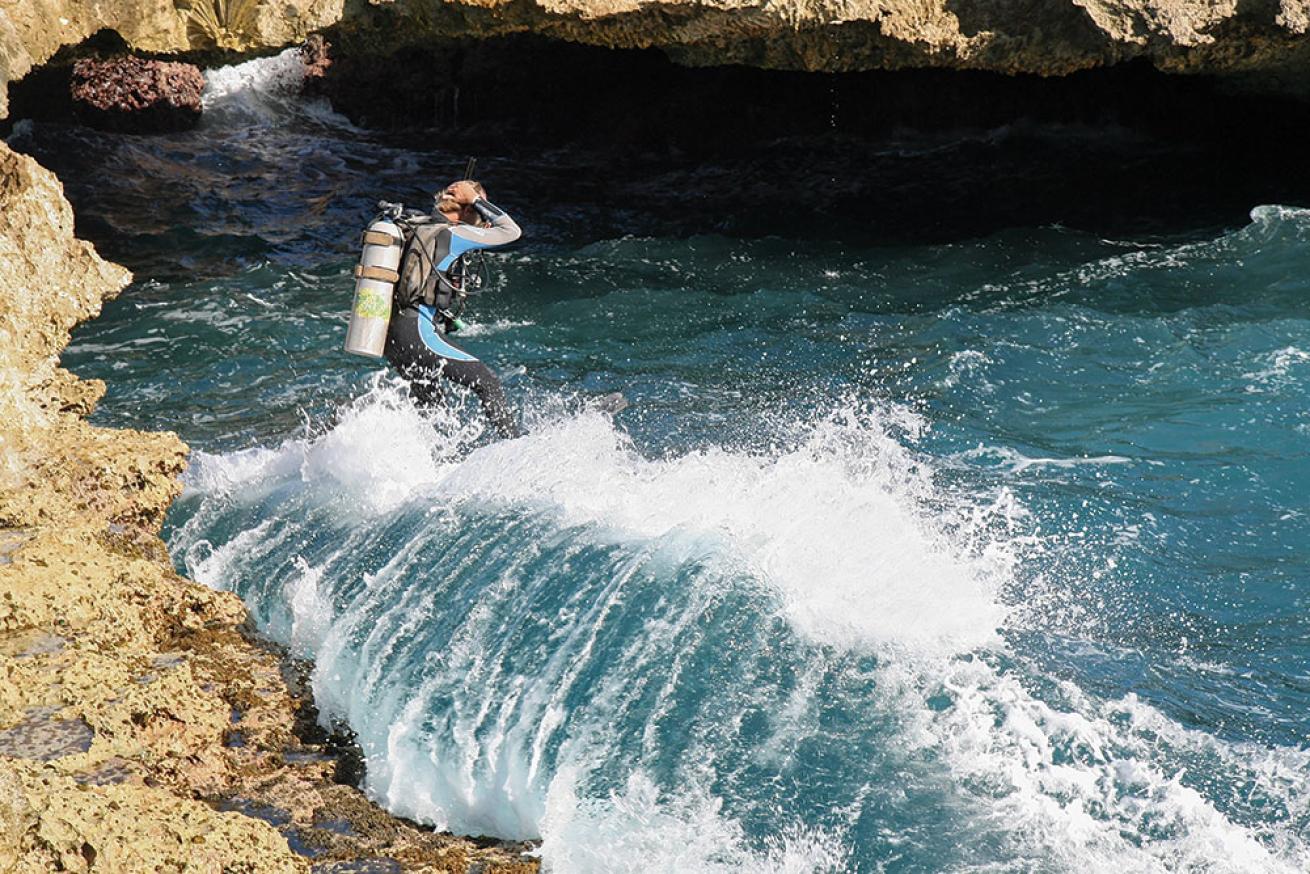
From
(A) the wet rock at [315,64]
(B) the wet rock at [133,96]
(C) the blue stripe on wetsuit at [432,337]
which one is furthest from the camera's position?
(A) the wet rock at [315,64]

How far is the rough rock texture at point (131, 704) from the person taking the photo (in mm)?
4117

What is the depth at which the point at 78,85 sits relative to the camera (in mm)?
16609

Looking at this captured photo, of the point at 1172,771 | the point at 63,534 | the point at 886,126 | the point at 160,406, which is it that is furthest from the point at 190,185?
the point at 1172,771

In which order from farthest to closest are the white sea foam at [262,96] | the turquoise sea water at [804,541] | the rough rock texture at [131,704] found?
the white sea foam at [262,96] < the turquoise sea water at [804,541] < the rough rock texture at [131,704]

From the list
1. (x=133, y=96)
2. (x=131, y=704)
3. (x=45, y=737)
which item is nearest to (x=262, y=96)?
(x=133, y=96)

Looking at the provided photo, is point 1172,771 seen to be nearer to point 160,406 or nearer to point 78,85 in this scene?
point 160,406

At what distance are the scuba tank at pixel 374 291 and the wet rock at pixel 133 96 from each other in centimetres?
965

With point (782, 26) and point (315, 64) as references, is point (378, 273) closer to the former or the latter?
point (782, 26)

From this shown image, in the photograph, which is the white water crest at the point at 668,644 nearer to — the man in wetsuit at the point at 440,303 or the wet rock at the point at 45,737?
the man in wetsuit at the point at 440,303

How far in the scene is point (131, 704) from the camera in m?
5.13

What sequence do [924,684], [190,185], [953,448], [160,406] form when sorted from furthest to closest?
[190,185] → [160,406] → [953,448] → [924,684]

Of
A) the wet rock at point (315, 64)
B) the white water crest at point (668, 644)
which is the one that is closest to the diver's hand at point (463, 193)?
the white water crest at point (668, 644)

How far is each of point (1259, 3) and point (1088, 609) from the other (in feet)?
21.5

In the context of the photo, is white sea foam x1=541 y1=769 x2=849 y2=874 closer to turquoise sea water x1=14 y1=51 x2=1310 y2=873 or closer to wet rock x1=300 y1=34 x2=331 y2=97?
turquoise sea water x1=14 y1=51 x2=1310 y2=873
